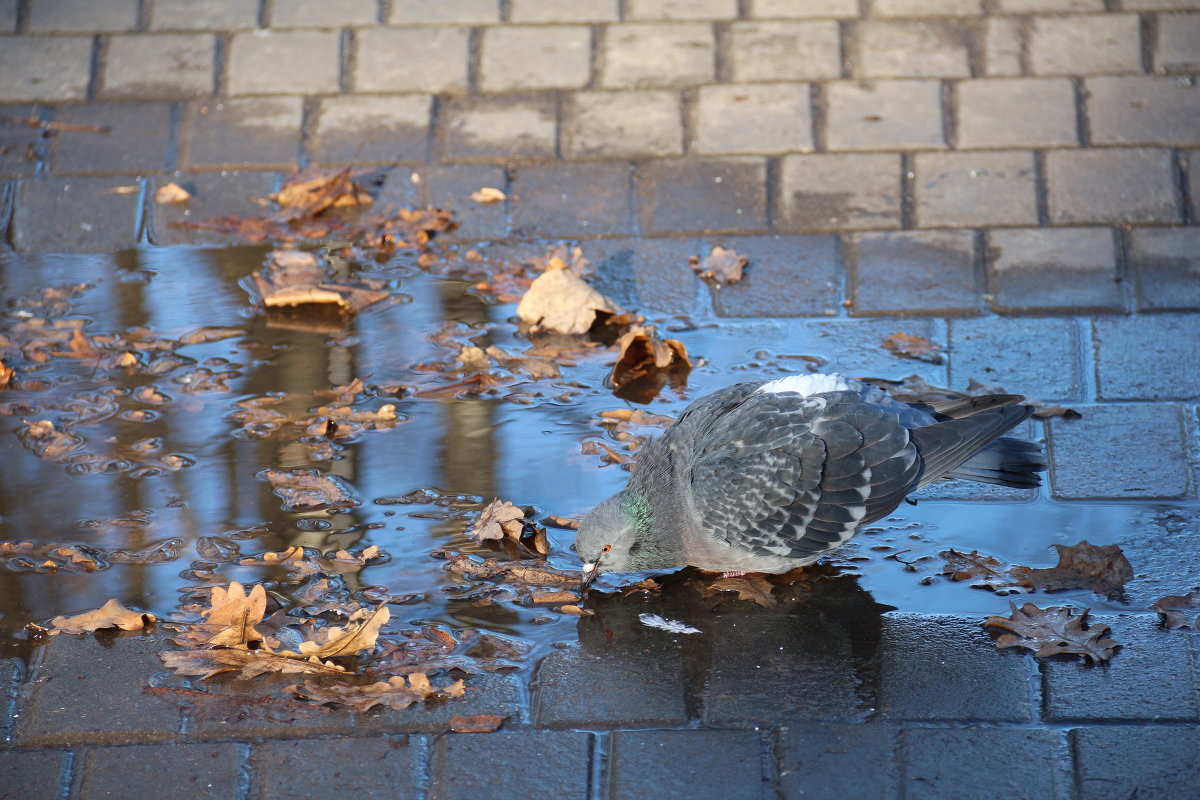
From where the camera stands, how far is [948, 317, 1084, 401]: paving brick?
4336mm

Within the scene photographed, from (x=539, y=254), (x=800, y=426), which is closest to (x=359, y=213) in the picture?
(x=539, y=254)

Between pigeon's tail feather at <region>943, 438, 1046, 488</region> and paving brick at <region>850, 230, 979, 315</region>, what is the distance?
1146mm

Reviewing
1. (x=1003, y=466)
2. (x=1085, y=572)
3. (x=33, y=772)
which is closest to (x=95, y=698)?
(x=33, y=772)

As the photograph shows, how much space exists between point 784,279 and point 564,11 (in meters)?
2.10

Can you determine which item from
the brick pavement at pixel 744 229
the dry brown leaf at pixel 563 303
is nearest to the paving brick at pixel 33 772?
the brick pavement at pixel 744 229

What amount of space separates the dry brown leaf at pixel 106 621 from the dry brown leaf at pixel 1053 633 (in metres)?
2.30

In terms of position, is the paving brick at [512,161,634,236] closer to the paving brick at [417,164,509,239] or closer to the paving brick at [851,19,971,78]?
the paving brick at [417,164,509,239]

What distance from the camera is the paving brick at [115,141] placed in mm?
5590

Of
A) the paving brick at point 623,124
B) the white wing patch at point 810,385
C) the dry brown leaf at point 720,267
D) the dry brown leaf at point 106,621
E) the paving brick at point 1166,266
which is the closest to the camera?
the dry brown leaf at point 106,621

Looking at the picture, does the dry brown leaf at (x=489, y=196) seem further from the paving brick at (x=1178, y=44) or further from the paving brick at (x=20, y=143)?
the paving brick at (x=1178, y=44)

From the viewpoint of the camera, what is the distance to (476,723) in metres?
3.08

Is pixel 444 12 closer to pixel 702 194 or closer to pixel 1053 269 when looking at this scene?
pixel 702 194

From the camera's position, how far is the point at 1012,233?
5.05 meters

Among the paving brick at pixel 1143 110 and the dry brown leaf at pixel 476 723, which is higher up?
the paving brick at pixel 1143 110
